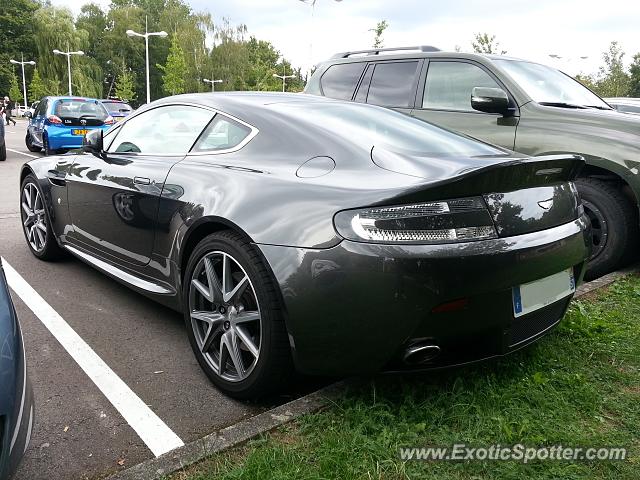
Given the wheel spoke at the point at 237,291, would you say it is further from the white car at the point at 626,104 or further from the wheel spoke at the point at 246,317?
the white car at the point at 626,104

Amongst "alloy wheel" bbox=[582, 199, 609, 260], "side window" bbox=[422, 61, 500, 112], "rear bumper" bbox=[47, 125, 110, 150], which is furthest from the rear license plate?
"rear bumper" bbox=[47, 125, 110, 150]

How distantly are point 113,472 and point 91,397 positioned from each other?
0.63m

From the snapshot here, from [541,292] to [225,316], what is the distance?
1.39 m

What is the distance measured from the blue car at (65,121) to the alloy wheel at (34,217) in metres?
8.85

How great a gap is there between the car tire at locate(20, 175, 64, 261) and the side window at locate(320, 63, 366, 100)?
312 cm

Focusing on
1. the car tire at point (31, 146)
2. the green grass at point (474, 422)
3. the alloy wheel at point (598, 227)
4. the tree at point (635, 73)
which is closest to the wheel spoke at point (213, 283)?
the green grass at point (474, 422)

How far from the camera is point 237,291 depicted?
2.53 m

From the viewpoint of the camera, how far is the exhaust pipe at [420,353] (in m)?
2.20

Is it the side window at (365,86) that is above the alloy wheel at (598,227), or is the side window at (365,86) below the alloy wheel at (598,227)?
above

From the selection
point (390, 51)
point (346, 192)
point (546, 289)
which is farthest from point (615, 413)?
point (390, 51)

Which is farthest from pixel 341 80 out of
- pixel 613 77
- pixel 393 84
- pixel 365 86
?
pixel 613 77

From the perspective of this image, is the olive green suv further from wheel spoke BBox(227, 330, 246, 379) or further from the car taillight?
wheel spoke BBox(227, 330, 246, 379)

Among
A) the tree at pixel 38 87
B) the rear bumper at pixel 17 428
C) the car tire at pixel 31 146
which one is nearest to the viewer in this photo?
the rear bumper at pixel 17 428

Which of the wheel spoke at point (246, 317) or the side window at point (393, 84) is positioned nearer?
the wheel spoke at point (246, 317)
